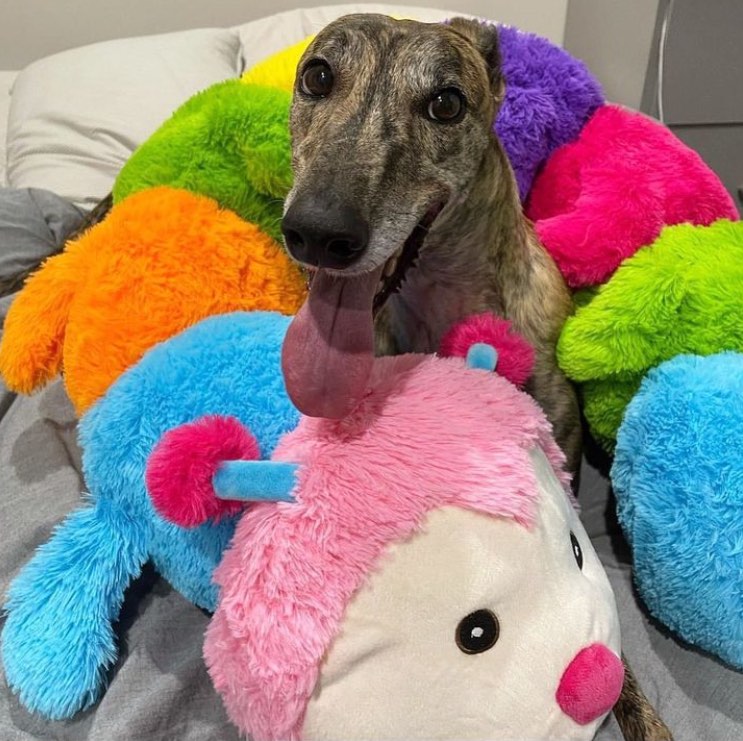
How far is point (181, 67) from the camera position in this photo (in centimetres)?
280

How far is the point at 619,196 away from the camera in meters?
1.56

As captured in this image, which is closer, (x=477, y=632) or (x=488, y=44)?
(x=477, y=632)

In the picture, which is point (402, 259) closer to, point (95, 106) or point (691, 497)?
point (691, 497)

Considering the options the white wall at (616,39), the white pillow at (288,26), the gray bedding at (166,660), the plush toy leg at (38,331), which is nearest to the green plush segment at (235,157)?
the plush toy leg at (38,331)

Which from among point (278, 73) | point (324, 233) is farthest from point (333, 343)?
point (278, 73)

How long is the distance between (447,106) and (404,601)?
0.81m

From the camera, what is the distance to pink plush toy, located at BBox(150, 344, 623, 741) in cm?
82

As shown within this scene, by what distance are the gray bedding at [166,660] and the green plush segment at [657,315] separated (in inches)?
15.1

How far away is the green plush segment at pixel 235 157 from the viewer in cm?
143

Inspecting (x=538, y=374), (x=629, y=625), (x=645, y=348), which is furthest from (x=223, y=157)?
(x=629, y=625)

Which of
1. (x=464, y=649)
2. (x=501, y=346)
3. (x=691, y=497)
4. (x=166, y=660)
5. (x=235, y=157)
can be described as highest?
(x=235, y=157)

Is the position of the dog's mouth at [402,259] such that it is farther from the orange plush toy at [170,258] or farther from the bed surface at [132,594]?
the bed surface at [132,594]

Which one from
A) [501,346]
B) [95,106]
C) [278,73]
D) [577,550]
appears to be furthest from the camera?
[95,106]

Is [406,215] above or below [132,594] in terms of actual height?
above
